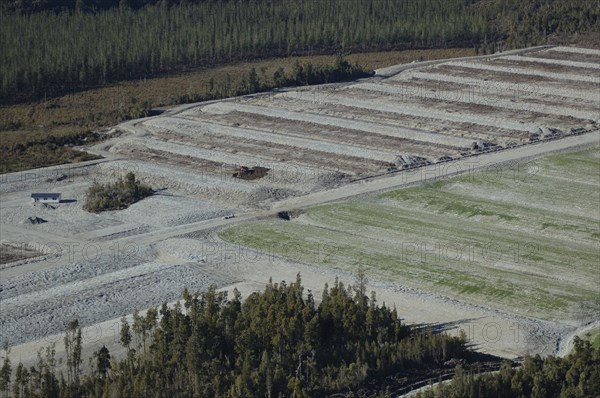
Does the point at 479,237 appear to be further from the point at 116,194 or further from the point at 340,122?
the point at 340,122

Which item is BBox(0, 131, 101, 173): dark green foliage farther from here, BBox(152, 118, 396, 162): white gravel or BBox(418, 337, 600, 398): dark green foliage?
BBox(418, 337, 600, 398): dark green foliage

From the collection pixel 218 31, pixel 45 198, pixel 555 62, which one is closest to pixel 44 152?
pixel 45 198

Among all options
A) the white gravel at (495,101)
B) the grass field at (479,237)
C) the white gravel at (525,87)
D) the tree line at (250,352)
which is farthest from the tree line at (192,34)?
the tree line at (250,352)

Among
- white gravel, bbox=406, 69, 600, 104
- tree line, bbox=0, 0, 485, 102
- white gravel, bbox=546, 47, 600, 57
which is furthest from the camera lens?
white gravel, bbox=546, 47, 600, 57

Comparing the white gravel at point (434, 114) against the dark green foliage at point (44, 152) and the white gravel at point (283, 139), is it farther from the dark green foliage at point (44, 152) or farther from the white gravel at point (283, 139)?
the dark green foliage at point (44, 152)

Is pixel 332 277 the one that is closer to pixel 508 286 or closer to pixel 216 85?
pixel 508 286

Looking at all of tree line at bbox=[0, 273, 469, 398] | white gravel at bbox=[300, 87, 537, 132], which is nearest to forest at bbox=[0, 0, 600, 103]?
white gravel at bbox=[300, 87, 537, 132]
